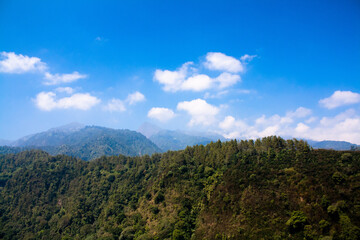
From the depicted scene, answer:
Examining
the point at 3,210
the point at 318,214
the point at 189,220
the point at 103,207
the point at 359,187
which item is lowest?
the point at 3,210

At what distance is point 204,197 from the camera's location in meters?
71.9

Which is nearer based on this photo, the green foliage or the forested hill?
the green foliage

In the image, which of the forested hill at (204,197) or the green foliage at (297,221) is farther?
the forested hill at (204,197)

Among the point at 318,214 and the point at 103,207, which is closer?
the point at 318,214

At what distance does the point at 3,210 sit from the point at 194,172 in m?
130

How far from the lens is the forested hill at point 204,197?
46.8 meters

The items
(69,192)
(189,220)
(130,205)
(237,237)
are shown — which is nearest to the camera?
(237,237)

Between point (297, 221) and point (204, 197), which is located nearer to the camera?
point (297, 221)

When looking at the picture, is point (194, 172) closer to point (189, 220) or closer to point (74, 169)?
point (189, 220)

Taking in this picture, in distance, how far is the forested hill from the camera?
46.8m

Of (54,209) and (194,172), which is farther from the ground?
(194,172)

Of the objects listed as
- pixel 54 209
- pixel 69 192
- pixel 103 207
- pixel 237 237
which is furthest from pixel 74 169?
pixel 237 237

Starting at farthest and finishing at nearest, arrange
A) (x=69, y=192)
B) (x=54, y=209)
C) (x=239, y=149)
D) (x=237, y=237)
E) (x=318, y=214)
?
(x=69, y=192) < (x=54, y=209) < (x=239, y=149) < (x=237, y=237) < (x=318, y=214)

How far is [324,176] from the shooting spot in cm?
5228
